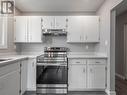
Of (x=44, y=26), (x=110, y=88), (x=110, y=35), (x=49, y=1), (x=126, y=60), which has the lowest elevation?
(x=110, y=88)

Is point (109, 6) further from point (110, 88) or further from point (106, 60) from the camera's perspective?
point (110, 88)

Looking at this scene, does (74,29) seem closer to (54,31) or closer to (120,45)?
(54,31)

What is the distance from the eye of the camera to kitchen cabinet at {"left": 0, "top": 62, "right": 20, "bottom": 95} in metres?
2.16

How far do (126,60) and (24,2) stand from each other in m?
3.82

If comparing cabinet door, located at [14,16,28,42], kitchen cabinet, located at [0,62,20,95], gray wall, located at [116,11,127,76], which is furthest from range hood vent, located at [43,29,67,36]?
gray wall, located at [116,11,127,76]

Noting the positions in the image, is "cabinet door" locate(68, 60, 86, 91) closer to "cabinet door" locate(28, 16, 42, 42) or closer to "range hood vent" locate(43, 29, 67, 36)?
"range hood vent" locate(43, 29, 67, 36)

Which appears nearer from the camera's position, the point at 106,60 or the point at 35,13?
the point at 106,60

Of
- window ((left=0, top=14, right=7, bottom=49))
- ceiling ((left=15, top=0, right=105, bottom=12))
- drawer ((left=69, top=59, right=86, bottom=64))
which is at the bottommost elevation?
drawer ((left=69, top=59, right=86, bottom=64))

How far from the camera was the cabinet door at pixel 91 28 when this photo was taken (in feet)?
14.2

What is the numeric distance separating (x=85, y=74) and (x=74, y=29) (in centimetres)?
140

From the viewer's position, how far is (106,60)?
3736mm

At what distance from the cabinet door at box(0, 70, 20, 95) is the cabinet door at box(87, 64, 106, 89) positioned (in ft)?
5.98

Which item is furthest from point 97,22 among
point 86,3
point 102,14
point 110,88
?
point 110,88

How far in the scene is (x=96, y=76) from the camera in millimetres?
3773
